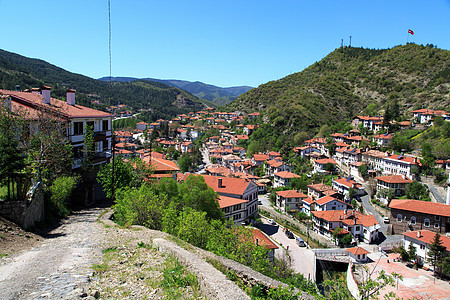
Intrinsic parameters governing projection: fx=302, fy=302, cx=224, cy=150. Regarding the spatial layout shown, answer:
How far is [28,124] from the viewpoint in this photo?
566 inches

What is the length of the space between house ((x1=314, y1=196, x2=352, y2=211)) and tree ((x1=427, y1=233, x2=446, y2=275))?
1290 centimetres

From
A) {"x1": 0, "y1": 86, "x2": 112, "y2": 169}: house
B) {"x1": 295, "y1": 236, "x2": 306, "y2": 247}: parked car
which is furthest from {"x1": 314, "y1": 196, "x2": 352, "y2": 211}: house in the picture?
{"x1": 0, "y1": 86, "x2": 112, "y2": 169}: house

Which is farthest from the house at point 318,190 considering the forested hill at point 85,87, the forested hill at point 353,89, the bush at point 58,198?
the forested hill at point 85,87

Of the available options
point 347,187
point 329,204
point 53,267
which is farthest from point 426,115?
point 53,267

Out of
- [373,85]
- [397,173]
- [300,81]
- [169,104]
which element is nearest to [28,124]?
[397,173]

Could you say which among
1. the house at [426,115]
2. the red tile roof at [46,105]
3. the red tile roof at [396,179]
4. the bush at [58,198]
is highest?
the house at [426,115]

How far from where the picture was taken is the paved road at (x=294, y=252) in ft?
84.2

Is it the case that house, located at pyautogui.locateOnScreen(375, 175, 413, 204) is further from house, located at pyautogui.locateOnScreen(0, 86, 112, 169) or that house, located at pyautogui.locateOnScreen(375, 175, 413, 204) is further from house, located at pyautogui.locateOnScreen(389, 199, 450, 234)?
house, located at pyautogui.locateOnScreen(0, 86, 112, 169)

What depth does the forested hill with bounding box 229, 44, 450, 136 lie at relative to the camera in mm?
81062

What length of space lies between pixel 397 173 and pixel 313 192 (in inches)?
483

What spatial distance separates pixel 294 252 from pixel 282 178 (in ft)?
74.9

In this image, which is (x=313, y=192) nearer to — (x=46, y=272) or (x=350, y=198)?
(x=350, y=198)

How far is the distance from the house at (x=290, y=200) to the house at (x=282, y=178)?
6.75m

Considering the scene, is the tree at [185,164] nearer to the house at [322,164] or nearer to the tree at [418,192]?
the house at [322,164]
